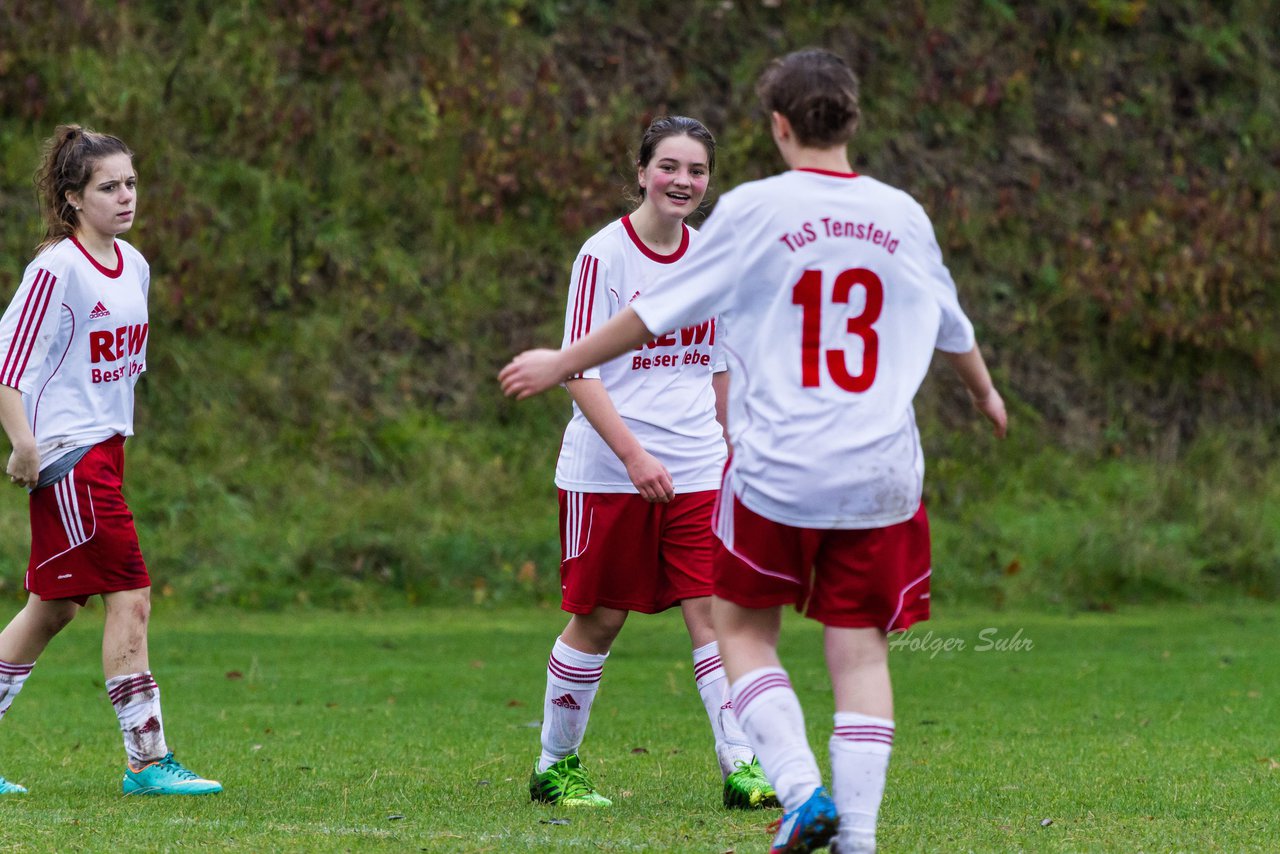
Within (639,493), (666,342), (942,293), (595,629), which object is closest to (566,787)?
(595,629)

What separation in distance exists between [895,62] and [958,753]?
11414 millimetres

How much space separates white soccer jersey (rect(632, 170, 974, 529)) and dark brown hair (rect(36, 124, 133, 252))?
261 cm

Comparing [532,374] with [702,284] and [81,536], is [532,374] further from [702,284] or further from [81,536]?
[81,536]

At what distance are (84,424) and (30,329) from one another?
36 centimetres

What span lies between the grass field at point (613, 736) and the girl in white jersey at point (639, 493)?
0.93ft

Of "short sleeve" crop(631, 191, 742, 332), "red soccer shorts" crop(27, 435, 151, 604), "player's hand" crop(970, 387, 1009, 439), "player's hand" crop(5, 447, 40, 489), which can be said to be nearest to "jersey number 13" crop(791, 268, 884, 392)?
"short sleeve" crop(631, 191, 742, 332)

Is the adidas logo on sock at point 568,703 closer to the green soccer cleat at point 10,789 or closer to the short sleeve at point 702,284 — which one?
the green soccer cleat at point 10,789

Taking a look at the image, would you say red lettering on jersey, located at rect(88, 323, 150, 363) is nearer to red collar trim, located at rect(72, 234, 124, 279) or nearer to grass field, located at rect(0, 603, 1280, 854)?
red collar trim, located at rect(72, 234, 124, 279)

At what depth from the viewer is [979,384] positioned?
4211 millimetres

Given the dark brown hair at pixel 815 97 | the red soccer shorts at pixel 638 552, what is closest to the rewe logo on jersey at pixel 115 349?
the red soccer shorts at pixel 638 552

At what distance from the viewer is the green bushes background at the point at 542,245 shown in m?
13.6

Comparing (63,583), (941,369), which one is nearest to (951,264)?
(941,369)

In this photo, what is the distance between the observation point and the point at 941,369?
15.9 metres

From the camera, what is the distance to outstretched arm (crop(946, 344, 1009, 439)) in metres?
4.16
